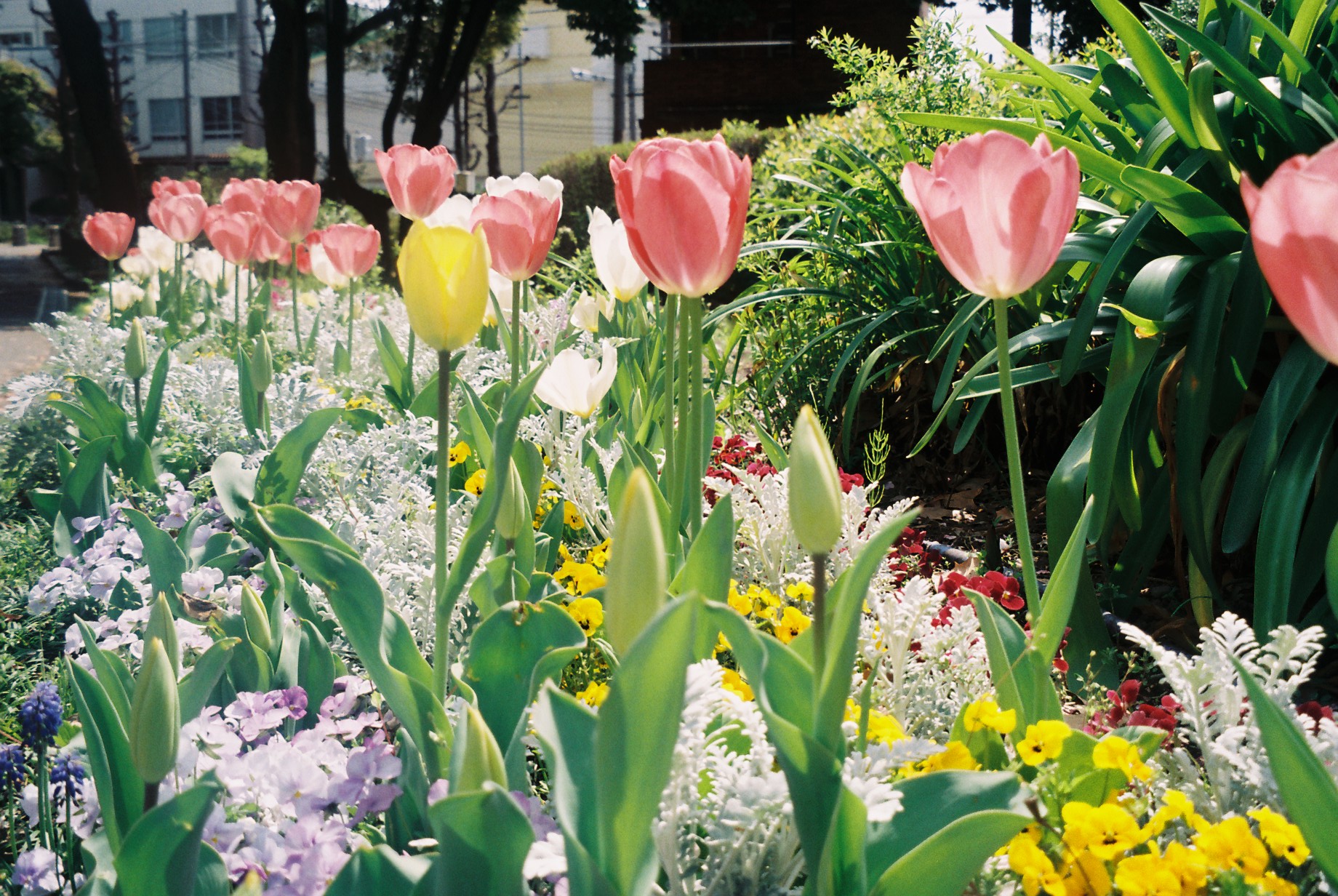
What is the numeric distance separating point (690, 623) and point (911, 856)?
0.32m

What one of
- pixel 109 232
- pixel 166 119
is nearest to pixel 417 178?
pixel 109 232

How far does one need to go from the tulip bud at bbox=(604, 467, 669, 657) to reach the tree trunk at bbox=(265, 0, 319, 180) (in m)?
14.6

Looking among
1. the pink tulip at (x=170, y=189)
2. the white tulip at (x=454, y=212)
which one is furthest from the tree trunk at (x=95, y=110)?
the white tulip at (x=454, y=212)

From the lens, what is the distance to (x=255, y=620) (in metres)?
1.37

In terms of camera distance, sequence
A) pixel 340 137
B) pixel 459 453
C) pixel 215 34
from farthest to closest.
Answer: pixel 215 34 → pixel 340 137 → pixel 459 453

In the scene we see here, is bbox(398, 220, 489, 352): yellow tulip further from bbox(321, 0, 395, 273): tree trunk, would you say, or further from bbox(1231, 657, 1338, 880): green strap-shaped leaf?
bbox(321, 0, 395, 273): tree trunk

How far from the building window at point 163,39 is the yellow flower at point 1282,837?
57.4 meters

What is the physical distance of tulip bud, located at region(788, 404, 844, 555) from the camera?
85cm

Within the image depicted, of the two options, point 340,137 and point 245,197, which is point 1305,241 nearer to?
point 245,197

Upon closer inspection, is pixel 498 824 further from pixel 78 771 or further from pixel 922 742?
pixel 78 771

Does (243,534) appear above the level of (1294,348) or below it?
below

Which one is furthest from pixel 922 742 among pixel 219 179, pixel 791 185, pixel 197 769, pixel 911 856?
pixel 219 179

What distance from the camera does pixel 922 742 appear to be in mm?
1053

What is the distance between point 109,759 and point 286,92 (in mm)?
15214
